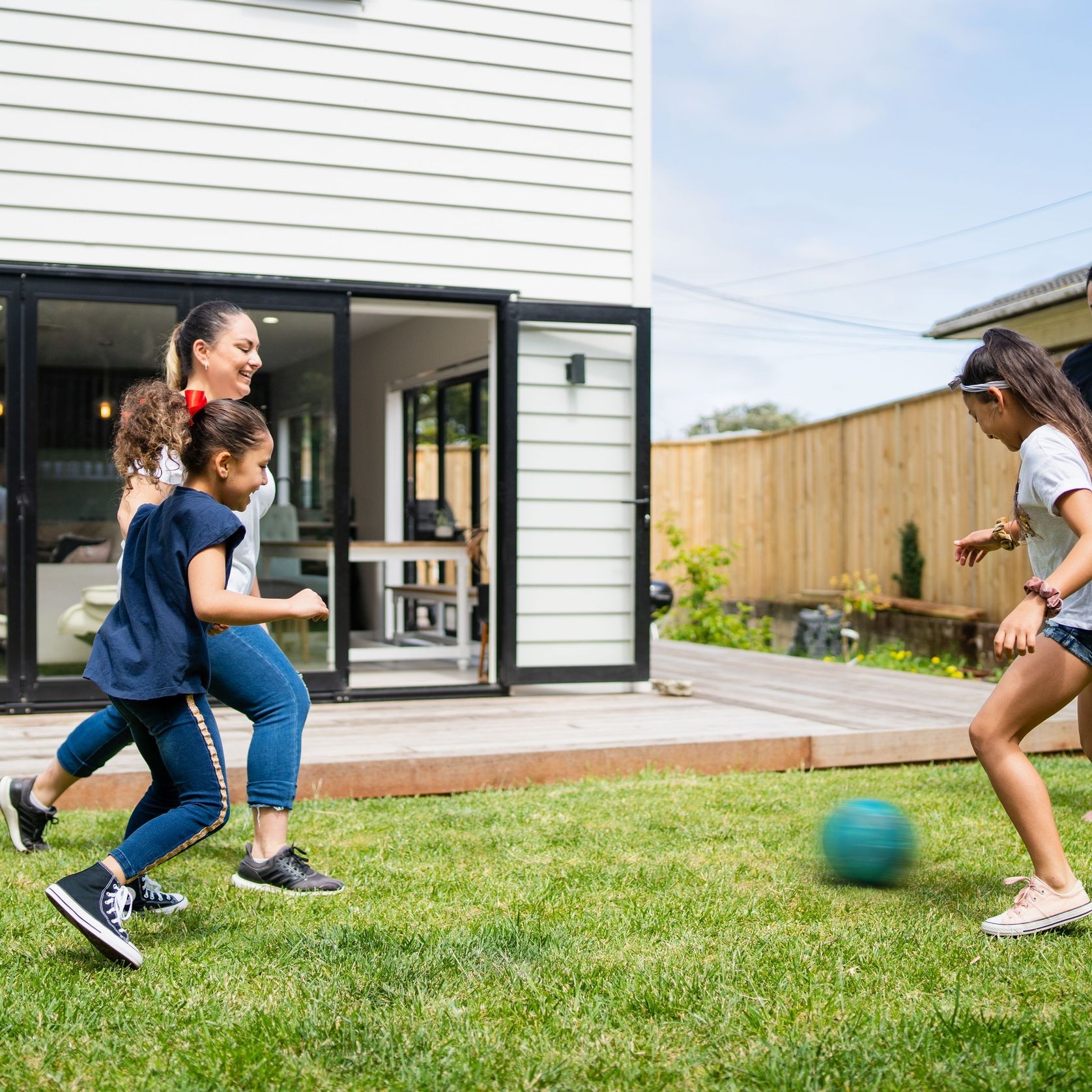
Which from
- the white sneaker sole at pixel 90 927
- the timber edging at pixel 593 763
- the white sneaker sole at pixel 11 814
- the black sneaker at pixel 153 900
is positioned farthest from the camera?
the timber edging at pixel 593 763

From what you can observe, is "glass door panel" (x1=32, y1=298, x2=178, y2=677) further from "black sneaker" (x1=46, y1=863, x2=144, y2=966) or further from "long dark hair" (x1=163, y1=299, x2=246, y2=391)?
"black sneaker" (x1=46, y1=863, x2=144, y2=966)

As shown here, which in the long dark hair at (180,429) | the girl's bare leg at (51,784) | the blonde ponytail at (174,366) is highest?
the blonde ponytail at (174,366)

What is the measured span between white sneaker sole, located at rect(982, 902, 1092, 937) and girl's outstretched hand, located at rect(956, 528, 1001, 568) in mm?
842

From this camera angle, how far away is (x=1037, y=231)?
93.6ft

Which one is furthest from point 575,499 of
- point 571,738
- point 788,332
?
point 788,332

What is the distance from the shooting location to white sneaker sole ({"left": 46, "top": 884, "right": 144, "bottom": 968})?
2412mm

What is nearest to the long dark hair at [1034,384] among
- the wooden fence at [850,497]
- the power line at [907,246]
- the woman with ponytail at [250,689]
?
the woman with ponytail at [250,689]

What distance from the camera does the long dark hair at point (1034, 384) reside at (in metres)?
2.71

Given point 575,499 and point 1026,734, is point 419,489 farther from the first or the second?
point 1026,734

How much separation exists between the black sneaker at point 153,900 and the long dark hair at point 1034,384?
2.22 meters

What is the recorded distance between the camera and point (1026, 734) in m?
2.70

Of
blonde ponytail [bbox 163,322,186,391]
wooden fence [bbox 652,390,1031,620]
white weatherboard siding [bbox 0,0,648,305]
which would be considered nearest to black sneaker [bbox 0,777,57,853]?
blonde ponytail [bbox 163,322,186,391]

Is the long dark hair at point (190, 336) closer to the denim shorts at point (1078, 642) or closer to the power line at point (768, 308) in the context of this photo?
the denim shorts at point (1078, 642)

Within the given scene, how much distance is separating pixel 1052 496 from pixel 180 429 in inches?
74.9
